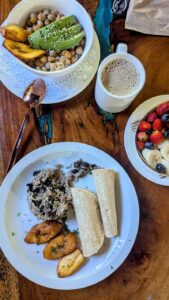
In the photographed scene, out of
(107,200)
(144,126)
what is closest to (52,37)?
(144,126)

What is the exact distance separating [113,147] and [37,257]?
353mm

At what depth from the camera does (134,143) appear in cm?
120

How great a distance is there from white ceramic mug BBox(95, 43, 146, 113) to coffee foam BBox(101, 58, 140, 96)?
0.01 meters

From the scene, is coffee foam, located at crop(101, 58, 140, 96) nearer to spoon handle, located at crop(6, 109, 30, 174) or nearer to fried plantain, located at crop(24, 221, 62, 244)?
spoon handle, located at crop(6, 109, 30, 174)

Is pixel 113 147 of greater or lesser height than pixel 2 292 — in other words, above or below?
above

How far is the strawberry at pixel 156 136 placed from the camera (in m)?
1.18

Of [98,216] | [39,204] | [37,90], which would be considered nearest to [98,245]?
[98,216]

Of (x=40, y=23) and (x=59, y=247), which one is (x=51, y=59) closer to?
(x=40, y=23)

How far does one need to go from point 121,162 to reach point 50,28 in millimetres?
395

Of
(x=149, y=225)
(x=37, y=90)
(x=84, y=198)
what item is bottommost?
(x=149, y=225)

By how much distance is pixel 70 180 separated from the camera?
121 cm

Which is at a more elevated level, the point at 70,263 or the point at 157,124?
the point at 157,124

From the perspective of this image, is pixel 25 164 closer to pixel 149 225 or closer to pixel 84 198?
pixel 84 198

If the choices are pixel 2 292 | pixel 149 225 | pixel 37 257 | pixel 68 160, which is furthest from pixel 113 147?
pixel 2 292
